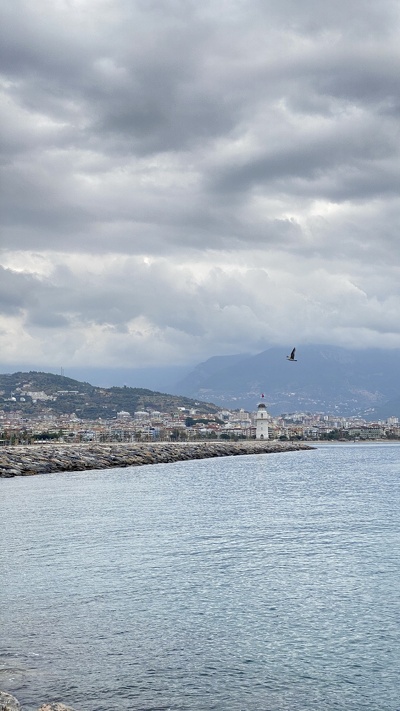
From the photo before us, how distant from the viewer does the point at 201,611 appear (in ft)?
51.8

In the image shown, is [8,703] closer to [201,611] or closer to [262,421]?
[201,611]

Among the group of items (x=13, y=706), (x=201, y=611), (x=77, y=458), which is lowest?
(x=201, y=611)

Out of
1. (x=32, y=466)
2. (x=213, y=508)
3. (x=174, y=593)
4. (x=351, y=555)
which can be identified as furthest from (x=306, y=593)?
(x=32, y=466)

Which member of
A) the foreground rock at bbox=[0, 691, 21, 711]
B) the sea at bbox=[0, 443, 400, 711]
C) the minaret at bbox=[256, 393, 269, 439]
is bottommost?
the sea at bbox=[0, 443, 400, 711]

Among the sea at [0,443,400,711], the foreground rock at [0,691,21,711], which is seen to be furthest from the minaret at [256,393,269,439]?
the foreground rock at [0,691,21,711]

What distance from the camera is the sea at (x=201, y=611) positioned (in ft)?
37.0

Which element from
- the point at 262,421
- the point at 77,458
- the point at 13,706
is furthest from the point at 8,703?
the point at 262,421

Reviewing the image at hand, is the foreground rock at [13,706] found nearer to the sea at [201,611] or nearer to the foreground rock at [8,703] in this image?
the foreground rock at [8,703]

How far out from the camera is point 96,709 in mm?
10414

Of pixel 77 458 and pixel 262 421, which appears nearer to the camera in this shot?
pixel 77 458

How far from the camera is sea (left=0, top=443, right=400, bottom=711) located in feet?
37.0

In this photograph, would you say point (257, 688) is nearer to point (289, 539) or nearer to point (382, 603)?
point (382, 603)

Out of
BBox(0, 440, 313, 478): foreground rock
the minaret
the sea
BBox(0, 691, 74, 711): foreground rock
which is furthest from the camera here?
the minaret

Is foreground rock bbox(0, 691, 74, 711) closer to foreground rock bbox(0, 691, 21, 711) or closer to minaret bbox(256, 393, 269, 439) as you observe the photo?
foreground rock bbox(0, 691, 21, 711)
